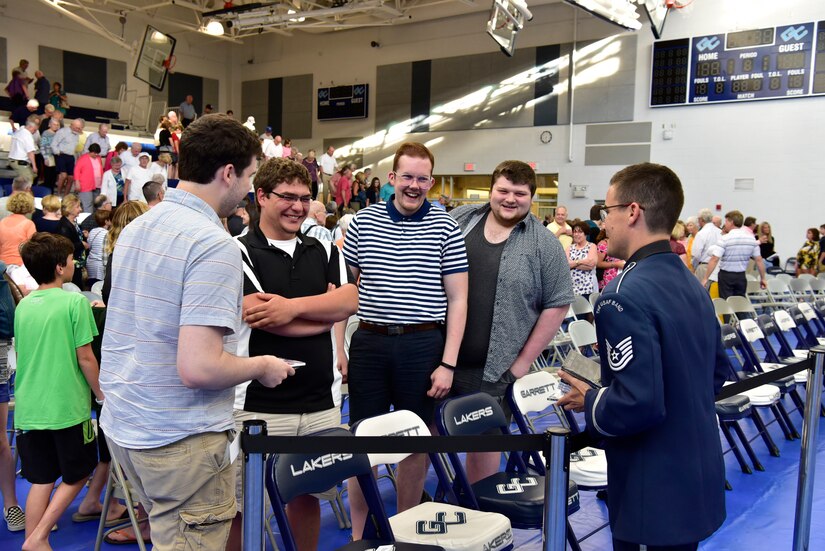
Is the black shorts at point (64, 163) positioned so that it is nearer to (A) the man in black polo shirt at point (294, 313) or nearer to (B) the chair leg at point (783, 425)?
(A) the man in black polo shirt at point (294, 313)

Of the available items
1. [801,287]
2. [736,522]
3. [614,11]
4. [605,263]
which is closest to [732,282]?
[801,287]

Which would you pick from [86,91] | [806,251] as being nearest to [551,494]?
[806,251]

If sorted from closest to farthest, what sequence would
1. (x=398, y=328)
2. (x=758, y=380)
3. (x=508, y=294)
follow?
(x=758, y=380)
(x=398, y=328)
(x=508, y=294)

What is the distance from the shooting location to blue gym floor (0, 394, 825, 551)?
10.9 feet

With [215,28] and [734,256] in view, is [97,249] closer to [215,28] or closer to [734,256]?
[734,256]

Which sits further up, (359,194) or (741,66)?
(741,66)

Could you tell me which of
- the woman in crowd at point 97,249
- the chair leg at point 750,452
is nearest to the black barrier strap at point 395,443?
the chair leg at point 750,452

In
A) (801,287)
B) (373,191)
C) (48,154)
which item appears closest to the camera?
(801,287)

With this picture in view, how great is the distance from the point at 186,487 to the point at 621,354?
3.67ft

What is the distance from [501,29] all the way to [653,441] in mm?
8710

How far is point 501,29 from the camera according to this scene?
9.58 metres

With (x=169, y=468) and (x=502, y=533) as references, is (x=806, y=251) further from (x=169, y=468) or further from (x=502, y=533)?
(x=169, y=468)

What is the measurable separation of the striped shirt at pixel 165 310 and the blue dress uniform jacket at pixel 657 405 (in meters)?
0.93

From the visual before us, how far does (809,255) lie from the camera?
13.5 m
